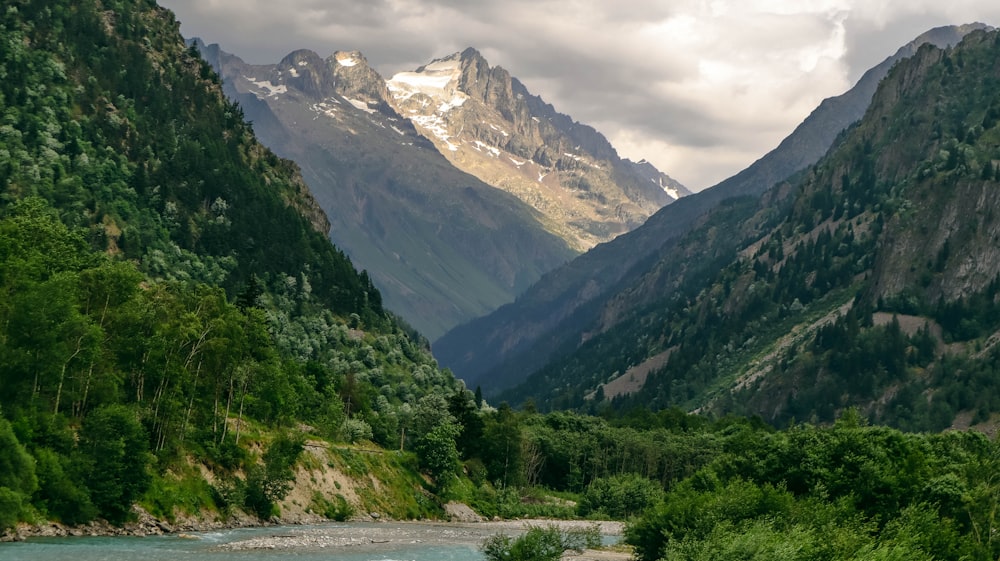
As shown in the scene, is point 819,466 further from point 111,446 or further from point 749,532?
point 111,446

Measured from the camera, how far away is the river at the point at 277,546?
94.1 metres

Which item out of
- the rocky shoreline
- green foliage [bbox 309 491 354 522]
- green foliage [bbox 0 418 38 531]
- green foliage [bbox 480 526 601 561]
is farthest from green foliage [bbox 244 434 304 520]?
green foliage [bbox 480 526 601 561]

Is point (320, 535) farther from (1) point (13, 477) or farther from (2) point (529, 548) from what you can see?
(1) point (13, 477)

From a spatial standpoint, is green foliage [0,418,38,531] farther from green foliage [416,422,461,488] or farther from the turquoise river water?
green foliage [416,422,461,488]

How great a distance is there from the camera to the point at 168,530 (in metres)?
116

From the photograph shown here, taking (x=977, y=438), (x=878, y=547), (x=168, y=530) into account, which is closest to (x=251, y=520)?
(x=168, y=530)

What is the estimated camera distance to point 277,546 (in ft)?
368

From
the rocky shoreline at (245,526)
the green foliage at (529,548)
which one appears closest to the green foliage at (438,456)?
the rocky shoreline at (245,526)

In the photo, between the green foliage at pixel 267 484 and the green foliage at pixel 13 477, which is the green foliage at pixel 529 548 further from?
the green foliage at pixel 267 484

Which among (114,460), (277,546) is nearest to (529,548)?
(277,546)

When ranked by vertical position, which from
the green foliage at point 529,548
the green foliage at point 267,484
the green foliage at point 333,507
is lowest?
the green foliage at point 333,507

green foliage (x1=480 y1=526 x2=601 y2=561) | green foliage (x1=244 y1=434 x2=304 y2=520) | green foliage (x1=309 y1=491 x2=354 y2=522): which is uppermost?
green foliage (x1=480 y1=526 x2=601 y2=561)

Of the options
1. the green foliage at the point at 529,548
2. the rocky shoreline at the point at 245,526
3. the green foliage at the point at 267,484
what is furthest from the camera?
the green foliage at the point at 267,484

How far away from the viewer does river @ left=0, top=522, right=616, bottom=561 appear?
309 feet
